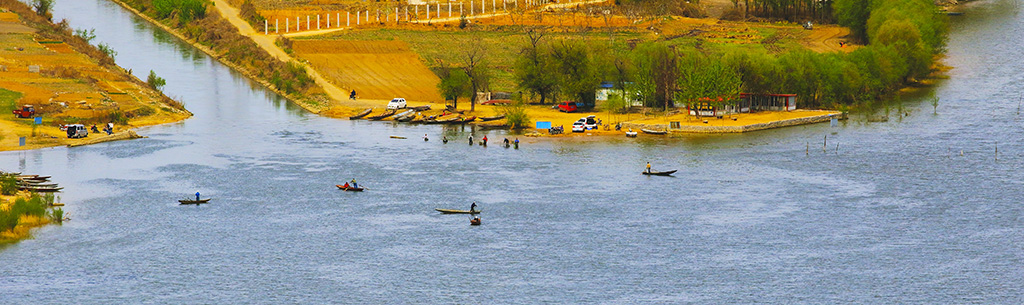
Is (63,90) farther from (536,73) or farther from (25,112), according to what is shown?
(536,73)

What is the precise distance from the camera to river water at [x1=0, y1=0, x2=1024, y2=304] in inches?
2776

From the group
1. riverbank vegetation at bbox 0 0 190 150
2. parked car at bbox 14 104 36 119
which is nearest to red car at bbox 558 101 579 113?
riverbank vegetation at bbox 0 0 190 150

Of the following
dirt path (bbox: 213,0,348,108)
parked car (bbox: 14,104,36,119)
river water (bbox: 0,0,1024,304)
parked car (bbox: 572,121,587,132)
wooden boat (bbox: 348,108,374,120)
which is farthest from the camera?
dirt path (bbox: 213,0,348,108)

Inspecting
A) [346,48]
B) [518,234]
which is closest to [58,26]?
[346,48]

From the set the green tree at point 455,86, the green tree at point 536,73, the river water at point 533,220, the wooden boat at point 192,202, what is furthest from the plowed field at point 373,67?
the wooden boat at point 192,202

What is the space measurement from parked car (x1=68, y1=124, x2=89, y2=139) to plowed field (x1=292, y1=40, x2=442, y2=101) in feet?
134

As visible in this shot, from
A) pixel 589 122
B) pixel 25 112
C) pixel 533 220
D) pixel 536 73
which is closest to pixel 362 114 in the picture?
pixel 536 73

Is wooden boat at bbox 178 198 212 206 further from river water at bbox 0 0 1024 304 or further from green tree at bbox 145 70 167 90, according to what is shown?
green tree at bbox 145 70 167 90

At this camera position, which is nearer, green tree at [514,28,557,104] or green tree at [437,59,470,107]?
green tree at [437,59,470,107]

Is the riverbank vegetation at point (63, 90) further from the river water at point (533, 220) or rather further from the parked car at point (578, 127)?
the parked car at point (578, 127)

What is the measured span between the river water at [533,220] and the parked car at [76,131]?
17.1ft

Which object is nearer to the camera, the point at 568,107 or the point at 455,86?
the point at 568,107

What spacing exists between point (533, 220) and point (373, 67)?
3290 inches

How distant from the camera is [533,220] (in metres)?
84.6
